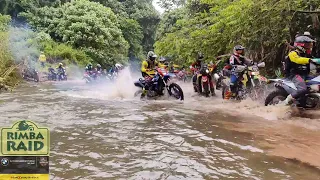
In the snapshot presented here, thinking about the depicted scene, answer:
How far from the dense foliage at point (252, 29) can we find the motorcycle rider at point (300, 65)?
1.65 m

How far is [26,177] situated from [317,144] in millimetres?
3581

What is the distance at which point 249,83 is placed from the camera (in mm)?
8984

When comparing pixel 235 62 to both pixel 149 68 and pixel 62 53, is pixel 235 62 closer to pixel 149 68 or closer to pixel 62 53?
pixel 149 68

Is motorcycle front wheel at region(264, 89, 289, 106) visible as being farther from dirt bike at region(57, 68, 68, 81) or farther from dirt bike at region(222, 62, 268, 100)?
dirt bike at region(57, 68, 68, 81)

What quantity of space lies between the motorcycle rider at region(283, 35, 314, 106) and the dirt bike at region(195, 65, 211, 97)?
3.82m

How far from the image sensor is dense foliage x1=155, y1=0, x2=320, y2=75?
867cm

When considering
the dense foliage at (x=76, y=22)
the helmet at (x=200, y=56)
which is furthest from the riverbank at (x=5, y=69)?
the dense foliage at (x=76, y=22)

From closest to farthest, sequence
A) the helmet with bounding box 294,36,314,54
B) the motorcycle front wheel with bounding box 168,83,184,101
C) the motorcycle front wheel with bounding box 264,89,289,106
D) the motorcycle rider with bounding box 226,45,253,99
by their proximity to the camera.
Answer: the helmet with bounding box 294,36,314,54, the motorcycle front wheel with bounding box 264,89,289,106, the motorcycle rider with bounding box 226,45,253,99, the motorcycle front wheel with bounding box 168,83,184,101

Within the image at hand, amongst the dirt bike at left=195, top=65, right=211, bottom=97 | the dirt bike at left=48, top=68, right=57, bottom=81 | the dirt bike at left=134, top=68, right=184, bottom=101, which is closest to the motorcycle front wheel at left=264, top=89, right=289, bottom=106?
the dirt bike at left=134, top=68, right=184, bottom=101

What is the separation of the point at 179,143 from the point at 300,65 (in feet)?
10.6

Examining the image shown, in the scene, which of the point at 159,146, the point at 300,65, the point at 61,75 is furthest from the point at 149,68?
the point at 61,75

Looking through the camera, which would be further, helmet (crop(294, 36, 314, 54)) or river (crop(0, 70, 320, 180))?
helmet (crop(294, 36, 314, 54))

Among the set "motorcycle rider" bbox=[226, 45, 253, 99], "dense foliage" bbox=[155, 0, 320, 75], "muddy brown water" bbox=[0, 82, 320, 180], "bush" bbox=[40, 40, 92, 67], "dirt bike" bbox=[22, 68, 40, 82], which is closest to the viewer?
"muddy brown water" bbox=[0, 82, 320, 180]

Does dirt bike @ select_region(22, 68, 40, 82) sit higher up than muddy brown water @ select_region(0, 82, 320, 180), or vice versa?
dirt bike @ select_region(22, 68, 40, 82)
